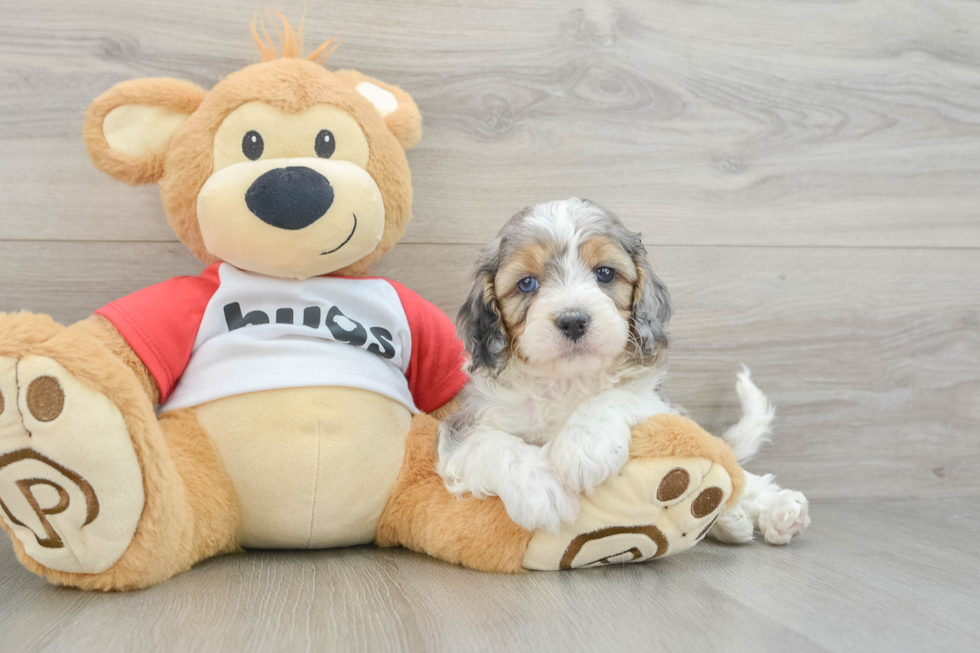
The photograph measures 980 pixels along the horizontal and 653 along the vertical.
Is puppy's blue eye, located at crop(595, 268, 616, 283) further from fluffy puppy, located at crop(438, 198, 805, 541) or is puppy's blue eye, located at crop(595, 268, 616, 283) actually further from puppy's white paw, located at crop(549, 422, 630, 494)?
puppy's white paw, located at crop(549, 422, 630, 494)

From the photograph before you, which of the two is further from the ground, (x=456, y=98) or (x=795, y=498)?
(x=456, y=98)

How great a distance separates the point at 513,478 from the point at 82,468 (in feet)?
2.69

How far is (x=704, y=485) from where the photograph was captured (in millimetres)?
1523

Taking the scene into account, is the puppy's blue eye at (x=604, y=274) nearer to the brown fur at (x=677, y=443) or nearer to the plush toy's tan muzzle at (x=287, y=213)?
the brown fur at (x=677, y=443)

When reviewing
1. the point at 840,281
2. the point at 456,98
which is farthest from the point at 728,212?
the point at 456,98

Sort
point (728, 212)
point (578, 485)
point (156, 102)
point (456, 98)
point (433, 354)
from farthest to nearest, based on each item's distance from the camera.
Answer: point (728, 212)
point (456, 98)
point (433, 354)
point (156, 102)
point (578, 485)

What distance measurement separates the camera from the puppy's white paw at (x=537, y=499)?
4.87 ft

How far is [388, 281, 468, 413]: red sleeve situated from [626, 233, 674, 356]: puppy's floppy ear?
0.52m

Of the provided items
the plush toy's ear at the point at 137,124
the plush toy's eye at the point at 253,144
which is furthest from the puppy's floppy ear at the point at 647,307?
the plush toy's ear at the point at 137,124

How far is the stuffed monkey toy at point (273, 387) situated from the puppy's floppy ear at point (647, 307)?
227mm

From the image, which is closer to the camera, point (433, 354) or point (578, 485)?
point (578, 485)

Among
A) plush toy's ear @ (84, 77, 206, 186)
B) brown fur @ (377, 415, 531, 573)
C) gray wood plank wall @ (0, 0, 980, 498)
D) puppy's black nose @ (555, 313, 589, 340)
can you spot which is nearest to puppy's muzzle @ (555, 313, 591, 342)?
puppy's black nose @ (555, 313, 589, 340)

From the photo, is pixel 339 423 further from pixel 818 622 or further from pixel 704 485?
pixel 818 622

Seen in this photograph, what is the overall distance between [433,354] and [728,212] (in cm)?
114
